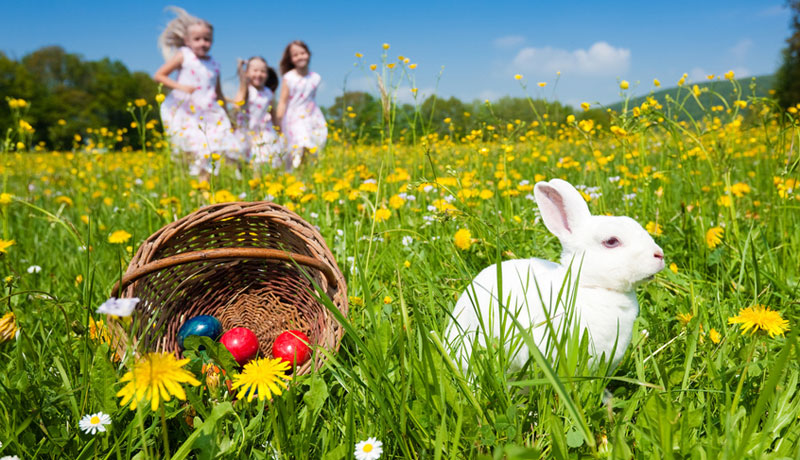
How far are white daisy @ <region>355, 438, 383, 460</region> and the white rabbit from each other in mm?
282

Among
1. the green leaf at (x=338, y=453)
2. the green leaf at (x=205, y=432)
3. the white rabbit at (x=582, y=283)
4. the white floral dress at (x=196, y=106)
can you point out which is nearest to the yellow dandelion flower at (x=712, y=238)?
the white rabbit at (x=582, y=283)

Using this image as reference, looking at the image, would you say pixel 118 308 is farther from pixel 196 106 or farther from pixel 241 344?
pixel 196 106

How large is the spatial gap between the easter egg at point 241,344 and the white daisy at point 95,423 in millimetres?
673

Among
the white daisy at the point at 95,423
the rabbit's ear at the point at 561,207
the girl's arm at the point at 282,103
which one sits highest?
the girl's arm at the point at 282,103

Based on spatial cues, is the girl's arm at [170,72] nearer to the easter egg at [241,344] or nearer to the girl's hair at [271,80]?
the girl's hair at [271,80]

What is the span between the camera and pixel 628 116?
1.79m

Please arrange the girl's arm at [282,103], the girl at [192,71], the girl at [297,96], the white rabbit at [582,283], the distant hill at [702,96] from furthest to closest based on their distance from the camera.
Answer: the girl at [297,96] < the girl's arm at [282,103] < the girl at [192,71] < the distant hill at [702,96] < the white rabbit at [582,283]

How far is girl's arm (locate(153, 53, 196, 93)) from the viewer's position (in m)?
5.53

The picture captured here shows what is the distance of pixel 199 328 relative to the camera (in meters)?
1.81

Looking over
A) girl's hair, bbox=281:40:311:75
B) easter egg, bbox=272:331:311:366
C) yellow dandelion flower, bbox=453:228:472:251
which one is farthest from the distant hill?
girl's hair, bbox=281:40:311:75

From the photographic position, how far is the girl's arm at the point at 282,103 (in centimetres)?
692

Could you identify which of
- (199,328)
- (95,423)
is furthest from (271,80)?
(95,423)

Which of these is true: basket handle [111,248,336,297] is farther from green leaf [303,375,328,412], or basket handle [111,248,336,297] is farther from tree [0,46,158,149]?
tree [0,46,158,149]

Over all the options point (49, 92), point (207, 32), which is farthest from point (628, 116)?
point (49, 92)
